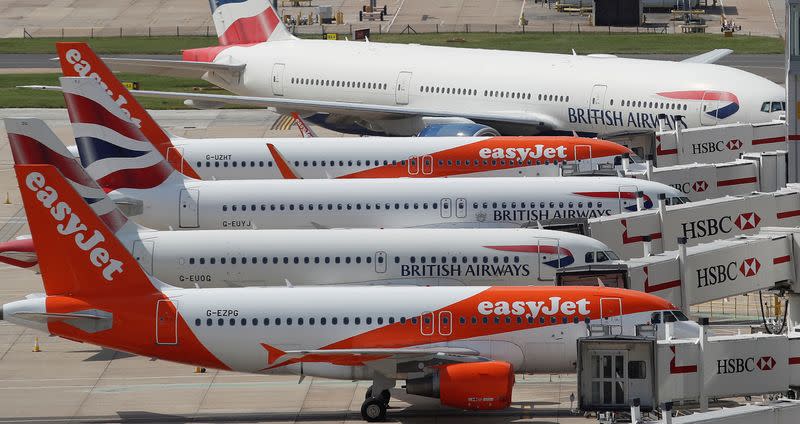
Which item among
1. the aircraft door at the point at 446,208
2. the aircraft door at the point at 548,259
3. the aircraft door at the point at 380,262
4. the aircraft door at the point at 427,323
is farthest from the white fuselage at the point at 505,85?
the aircraft door at the point at 427,323

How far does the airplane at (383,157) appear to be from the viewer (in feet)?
171

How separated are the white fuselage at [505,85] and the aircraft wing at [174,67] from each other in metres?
0.55

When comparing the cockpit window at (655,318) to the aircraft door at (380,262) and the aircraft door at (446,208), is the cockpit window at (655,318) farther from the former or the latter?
the aircraft door at (446,208)

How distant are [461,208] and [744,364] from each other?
19778 mm

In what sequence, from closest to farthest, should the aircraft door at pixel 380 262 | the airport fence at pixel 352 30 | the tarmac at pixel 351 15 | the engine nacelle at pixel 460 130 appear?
the aircraft door at pixel 380 262 → the engine nacelle at pixel 460 130 → the airport fence at pixel 352 30 → the tarmac at pixel 351 15

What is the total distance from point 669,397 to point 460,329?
7.78m

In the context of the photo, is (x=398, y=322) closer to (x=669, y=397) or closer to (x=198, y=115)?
(x=669, y=397)

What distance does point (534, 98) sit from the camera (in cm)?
6147

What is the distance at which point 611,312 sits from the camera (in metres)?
33.6

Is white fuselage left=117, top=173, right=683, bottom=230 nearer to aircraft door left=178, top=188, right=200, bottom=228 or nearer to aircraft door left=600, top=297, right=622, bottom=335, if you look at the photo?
aircraft door left=178, top=188, right=200, bottom=228

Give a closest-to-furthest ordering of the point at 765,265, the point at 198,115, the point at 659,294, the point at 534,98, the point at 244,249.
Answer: the point at 765,265
the point at 659,294
the point at 244,249
the point at 534,98
the point at 198,115

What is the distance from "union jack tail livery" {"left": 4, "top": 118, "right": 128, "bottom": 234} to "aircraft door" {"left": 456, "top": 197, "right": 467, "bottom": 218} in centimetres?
1069

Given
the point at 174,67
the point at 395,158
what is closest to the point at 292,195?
the point at 395,158

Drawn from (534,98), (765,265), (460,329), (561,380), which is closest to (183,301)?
(460,329)
